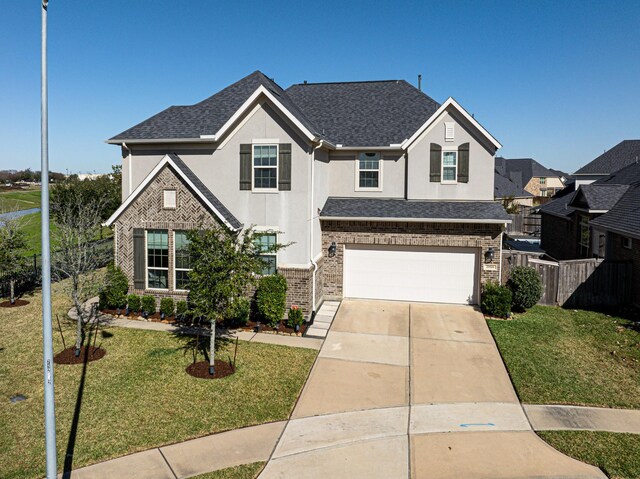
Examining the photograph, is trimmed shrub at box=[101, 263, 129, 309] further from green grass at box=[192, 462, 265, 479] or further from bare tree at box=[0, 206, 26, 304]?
green grass at box=[192, 462, 265, 479]

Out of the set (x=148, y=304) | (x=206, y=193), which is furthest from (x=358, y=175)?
(x=148, y=304)

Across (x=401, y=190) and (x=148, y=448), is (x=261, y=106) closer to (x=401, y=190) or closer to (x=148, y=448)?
(x=401, y=190)

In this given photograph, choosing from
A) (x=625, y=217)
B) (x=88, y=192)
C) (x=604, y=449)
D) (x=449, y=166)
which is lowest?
(x=604, y=449)

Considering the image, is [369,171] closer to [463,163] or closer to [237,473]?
[463,163]

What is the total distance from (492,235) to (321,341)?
26.1 feet

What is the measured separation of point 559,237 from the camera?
1061 inches

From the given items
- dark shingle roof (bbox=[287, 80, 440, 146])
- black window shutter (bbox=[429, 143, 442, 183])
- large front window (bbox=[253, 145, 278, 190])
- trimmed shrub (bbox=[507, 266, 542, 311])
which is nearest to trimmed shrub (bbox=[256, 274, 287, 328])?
large front window (bbox=[253, 145, 278, 190])

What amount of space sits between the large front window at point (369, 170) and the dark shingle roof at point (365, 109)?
0.64 m

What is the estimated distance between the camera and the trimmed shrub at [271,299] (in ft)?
49.3

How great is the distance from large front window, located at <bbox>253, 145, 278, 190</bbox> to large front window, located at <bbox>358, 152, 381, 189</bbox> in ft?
15.6

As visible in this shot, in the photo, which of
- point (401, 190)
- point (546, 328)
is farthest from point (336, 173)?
point (546, 328)

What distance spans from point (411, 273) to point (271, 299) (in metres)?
6.34

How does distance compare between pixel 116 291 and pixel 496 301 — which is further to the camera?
pixel 496 301

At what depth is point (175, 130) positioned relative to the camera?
17312mm
